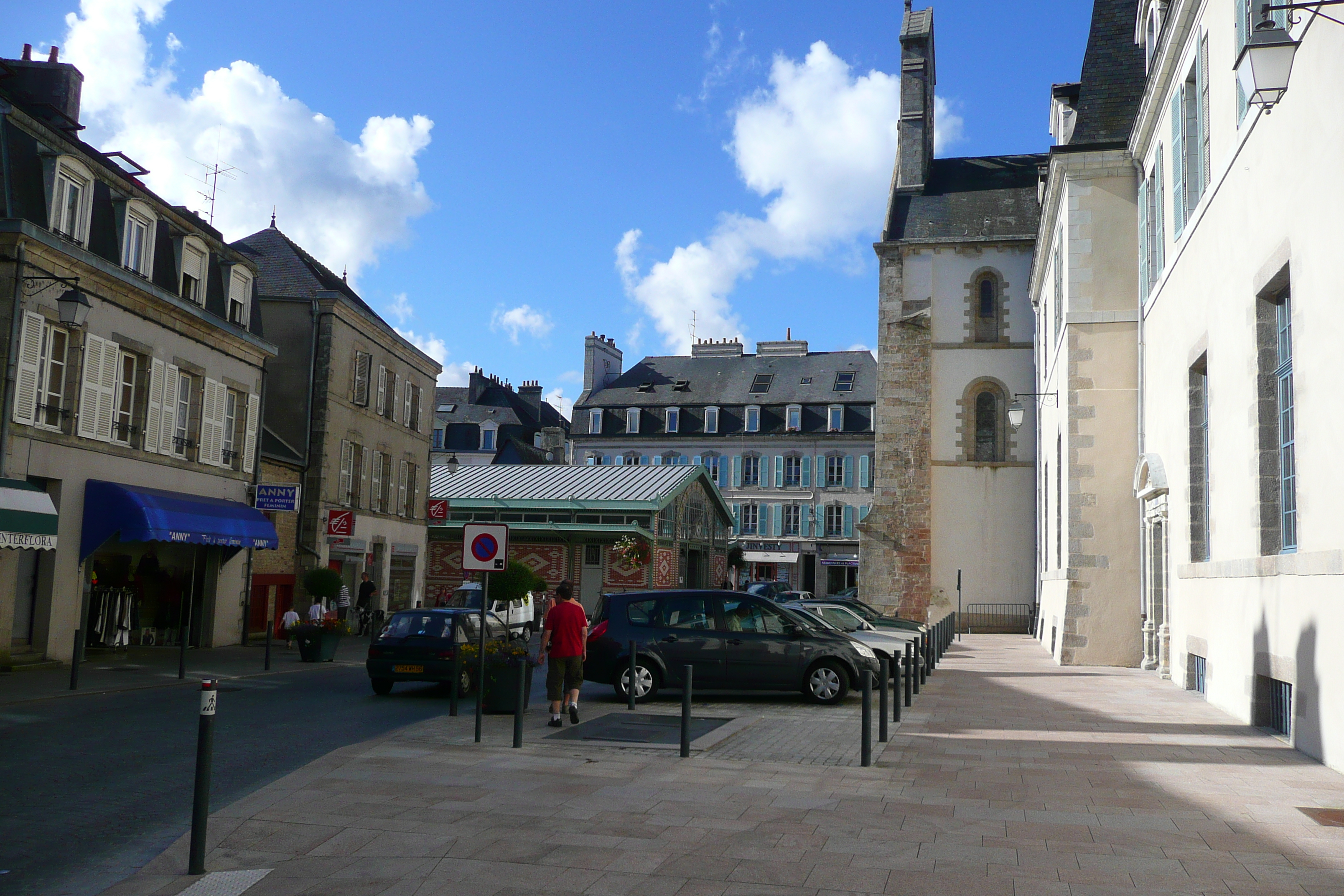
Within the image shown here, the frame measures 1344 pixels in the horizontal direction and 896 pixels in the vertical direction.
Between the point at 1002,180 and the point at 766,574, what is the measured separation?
30145mm

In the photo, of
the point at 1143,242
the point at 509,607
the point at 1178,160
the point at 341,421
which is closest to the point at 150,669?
the point at 509,607

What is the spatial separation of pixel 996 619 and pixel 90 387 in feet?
84.7

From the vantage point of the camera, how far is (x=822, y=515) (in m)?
63.6

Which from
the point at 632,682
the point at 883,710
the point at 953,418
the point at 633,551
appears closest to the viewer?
the point at 883,710

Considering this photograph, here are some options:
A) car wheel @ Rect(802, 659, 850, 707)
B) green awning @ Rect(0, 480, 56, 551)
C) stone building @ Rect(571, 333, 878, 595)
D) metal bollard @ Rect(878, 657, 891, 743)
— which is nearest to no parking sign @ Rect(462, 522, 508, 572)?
metal bollard @ Rect(878, 657, 891, 743)

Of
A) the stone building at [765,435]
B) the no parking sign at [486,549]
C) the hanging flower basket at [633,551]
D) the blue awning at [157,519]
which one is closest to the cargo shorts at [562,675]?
the no parking sign at [486,549]

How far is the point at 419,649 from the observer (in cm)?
1560

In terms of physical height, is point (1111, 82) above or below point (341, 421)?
above

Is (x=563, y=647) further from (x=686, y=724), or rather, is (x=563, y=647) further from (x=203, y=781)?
(x=203, y=781)

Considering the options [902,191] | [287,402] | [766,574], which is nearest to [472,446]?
[766,574]

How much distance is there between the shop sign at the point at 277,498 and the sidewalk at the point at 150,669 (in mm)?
2930

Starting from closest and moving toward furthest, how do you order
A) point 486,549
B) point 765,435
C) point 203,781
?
point 203,781, point 486,549, point 765,435

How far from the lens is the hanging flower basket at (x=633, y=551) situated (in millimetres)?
42031

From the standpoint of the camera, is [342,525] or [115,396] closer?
[115,396]
